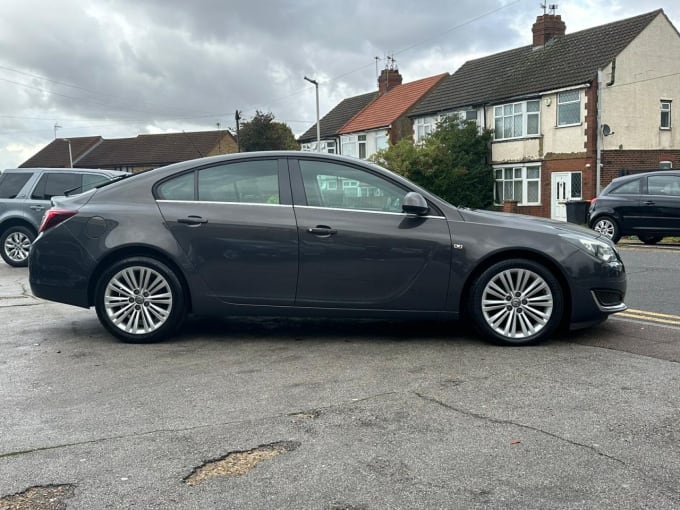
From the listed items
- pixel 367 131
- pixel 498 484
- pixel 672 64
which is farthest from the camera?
pixel 367 131

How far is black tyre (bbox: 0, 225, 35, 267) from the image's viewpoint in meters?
12.8

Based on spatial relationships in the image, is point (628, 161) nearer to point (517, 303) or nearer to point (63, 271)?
point (517, 303)

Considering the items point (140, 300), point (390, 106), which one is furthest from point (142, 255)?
point (390, 106)

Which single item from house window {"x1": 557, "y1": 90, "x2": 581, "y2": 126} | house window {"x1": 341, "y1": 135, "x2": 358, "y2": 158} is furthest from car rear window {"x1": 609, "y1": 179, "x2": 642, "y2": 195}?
house window {"x1": 341, "y1": 135, "x2": 358, "y2": 158}

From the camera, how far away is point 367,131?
46.1m

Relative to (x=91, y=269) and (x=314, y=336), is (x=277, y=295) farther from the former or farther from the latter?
(x=91, y=269)

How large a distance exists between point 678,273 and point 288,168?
7010 millimetres

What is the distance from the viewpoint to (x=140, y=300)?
224 inches

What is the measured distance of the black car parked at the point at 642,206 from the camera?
1514 cm

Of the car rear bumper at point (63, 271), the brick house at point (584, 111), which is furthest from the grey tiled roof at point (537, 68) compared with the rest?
the car rear bumper at point (63, 271)

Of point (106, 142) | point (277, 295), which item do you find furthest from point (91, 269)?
point (106, 142)

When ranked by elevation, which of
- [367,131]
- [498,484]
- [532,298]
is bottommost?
[498,484]

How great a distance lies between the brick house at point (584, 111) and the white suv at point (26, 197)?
22120 millimetres

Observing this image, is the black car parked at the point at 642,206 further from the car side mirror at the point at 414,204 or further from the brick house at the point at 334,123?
the brick house at the point at 334,123
